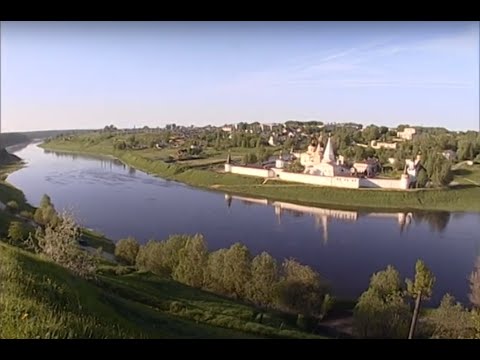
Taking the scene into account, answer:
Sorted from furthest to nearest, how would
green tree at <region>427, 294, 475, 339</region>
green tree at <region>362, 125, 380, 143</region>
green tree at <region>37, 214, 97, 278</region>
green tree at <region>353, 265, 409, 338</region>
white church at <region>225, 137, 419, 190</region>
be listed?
green tree at <region>362, 125, 380, 143</region> → white church at <region>225, 137, 419, 190</region> → green tree at <region>353, 265, 409, 338</region> → green tree at <region>427, 294, 475, 339</region> → green tree at <region>37, 214, 97, 278</region>

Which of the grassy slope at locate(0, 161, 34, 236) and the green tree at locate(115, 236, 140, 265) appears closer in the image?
the green tree at locate(115, 236, 140, 265)

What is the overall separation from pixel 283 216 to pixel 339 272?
3.17 metres

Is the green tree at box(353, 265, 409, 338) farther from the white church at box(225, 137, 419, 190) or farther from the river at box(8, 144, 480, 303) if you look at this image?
the white church at box(225, 137, 419, 190)

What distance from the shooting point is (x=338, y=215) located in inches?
351

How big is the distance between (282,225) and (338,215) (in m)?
1.54

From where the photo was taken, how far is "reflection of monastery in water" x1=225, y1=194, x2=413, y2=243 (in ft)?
26.8

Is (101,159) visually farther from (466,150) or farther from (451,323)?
(451,323)

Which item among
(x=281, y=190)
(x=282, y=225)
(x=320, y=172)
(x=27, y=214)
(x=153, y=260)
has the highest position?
(x=320, y=172)

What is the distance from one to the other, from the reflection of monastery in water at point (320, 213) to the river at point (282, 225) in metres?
0.02

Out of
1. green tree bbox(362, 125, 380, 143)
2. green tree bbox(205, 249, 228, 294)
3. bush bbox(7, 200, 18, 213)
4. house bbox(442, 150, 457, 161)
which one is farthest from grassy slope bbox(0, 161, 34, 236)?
green tree bbox(362, 125, 380, 143)

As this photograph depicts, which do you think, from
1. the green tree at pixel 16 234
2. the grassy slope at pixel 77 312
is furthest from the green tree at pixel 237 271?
the green tree at pixel 16 234

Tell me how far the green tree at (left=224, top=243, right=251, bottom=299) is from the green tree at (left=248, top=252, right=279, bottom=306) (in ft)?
0.29

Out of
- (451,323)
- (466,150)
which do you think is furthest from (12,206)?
(466,150)

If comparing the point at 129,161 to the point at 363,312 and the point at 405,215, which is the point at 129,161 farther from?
the point at 363,312
